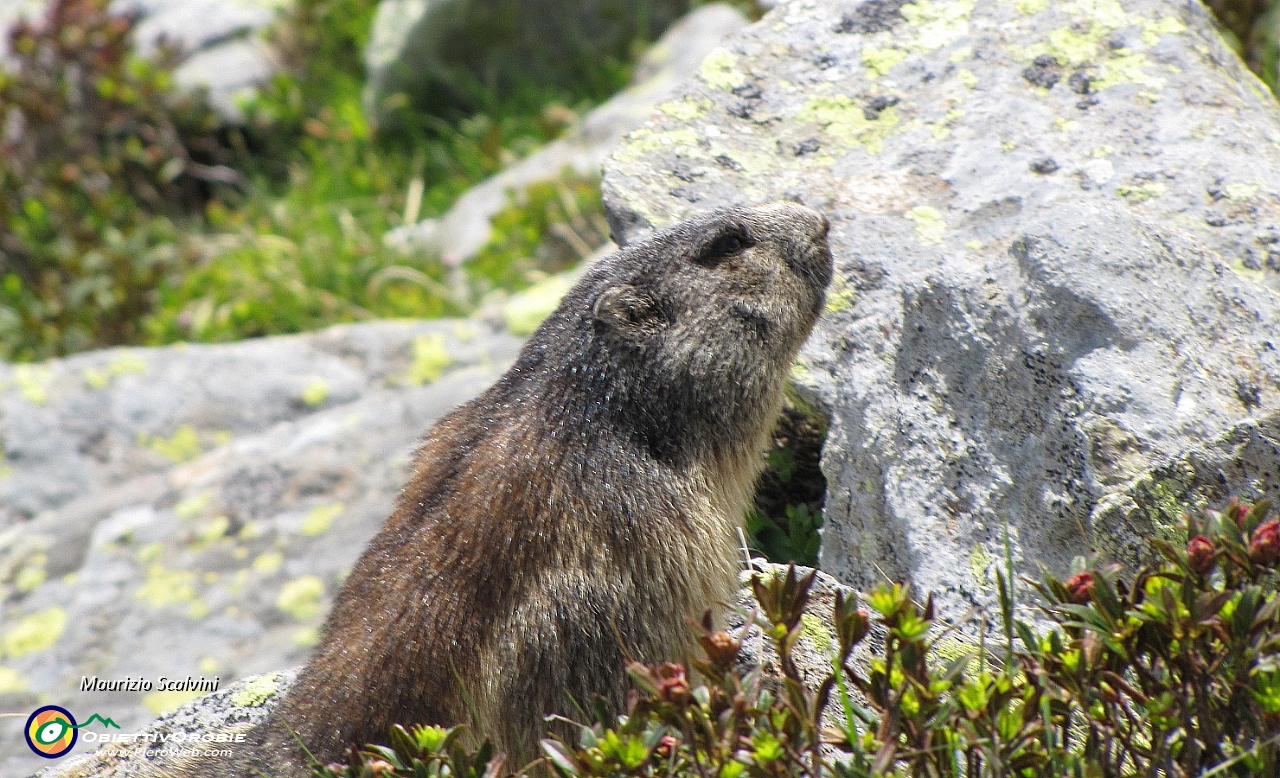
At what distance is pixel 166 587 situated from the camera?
18.0 feet

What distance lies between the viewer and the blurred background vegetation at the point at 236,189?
8523 mm

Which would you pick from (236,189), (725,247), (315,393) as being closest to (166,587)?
(315,393)

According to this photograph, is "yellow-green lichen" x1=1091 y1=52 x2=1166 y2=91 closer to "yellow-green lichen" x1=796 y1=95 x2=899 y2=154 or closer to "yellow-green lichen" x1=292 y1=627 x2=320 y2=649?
"yellow-green lichen" x1=796 y1=95 x2=899 y2=154

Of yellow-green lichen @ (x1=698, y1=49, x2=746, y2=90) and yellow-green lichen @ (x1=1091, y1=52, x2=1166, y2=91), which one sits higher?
yellow-green lichen @ (x1=1091, y1=52, x2=1166, y2=91)

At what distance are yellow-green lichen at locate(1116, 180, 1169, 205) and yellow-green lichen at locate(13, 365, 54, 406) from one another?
6.11m

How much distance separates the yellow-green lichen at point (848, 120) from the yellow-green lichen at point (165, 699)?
3637mm

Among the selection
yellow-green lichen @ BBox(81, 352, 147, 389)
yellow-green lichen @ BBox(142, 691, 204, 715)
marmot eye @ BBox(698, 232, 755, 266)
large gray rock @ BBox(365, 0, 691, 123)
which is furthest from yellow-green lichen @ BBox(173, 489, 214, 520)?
large gray rock @ BBox(365, 0, 691, 123)

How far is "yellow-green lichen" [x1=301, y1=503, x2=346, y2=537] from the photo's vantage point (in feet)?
18.6

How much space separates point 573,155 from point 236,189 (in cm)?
362

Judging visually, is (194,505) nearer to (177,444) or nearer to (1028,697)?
(177,444)

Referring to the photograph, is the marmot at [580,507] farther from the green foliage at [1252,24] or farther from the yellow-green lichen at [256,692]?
the green foliage at [1252,24]

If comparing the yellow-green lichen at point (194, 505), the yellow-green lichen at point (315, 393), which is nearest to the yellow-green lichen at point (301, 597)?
the yellow-green lichen at point (194, 505)

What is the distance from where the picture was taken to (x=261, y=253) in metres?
8.85

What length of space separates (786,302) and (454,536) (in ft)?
4.68
